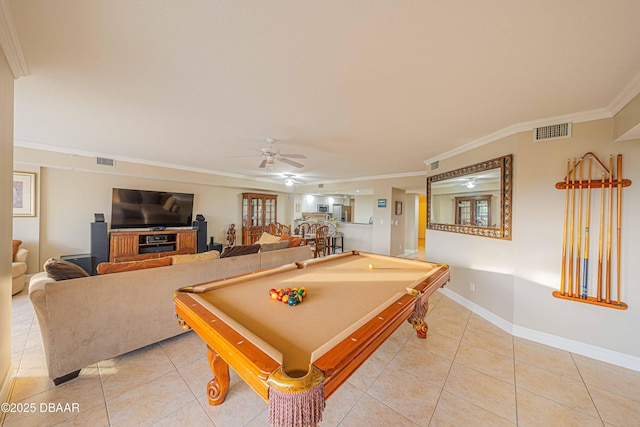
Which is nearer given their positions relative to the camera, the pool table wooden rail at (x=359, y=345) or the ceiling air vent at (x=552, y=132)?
the pool table wooden rail at (x=359, y=345)

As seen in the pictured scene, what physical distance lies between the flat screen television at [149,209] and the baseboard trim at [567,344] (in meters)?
6.44

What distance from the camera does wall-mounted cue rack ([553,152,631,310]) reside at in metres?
2.10

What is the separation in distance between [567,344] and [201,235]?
6716mm

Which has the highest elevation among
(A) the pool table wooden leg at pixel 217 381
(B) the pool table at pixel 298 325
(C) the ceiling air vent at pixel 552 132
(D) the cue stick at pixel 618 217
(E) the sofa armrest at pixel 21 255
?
(C) the ceiling air vent at pixel 552 132

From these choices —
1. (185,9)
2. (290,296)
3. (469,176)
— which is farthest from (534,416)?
(185,9)

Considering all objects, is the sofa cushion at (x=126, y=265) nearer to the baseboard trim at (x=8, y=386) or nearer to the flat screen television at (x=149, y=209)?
the baseboard trim at (x=8, y=386)

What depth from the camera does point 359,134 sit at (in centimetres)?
306

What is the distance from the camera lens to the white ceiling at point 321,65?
3.90 ft

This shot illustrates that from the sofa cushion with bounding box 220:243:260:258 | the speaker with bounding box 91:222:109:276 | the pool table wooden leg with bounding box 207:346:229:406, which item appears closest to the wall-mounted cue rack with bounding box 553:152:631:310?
the pool table wooden leg with bounding box 207:346:229:406

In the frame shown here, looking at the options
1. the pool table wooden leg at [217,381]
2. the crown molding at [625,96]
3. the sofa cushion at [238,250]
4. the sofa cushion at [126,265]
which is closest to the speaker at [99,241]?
the sofa cushion at [126,265]

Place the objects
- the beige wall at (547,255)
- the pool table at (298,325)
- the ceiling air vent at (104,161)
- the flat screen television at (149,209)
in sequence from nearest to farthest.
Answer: the pool table at (298,325) < the beige wall at (547,255) < the ceiling air vent at (104,161) < the flat screen television at (149,209)

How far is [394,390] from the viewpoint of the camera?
173 cm

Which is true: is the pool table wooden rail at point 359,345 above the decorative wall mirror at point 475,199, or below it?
below

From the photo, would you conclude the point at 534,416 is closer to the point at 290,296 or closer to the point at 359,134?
the point at 290,296
